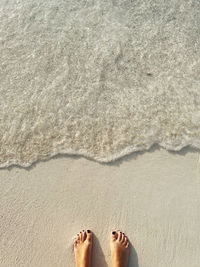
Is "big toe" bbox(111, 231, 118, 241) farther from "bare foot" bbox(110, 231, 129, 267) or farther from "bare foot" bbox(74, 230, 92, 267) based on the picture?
"bare foot" bbox(74, 230, 92, 267)

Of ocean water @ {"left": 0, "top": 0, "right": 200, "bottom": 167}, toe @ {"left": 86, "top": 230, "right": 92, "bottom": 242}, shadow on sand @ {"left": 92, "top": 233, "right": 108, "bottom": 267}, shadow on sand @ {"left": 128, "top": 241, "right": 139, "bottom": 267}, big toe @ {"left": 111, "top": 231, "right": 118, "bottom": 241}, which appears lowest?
shadow on sand @ {"left": 128, "top": 241, "right": 139, "bottom": 267}

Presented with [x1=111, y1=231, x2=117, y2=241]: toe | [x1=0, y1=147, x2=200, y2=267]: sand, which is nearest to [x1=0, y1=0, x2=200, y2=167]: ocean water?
[x1=0, y1=147, x2=200, y2=267]: sand

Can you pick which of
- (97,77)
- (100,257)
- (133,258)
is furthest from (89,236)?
(97,77)

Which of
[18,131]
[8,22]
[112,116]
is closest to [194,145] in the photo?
[112,116]

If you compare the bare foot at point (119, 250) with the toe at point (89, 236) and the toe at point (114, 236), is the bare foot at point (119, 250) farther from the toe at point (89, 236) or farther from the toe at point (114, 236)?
the toe at point (89, 236)

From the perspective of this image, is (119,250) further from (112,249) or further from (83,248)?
(83,248)

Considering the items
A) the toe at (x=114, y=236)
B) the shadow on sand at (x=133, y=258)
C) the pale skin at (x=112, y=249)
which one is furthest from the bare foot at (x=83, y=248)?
the shadow on sand at (x=133, y=258)
